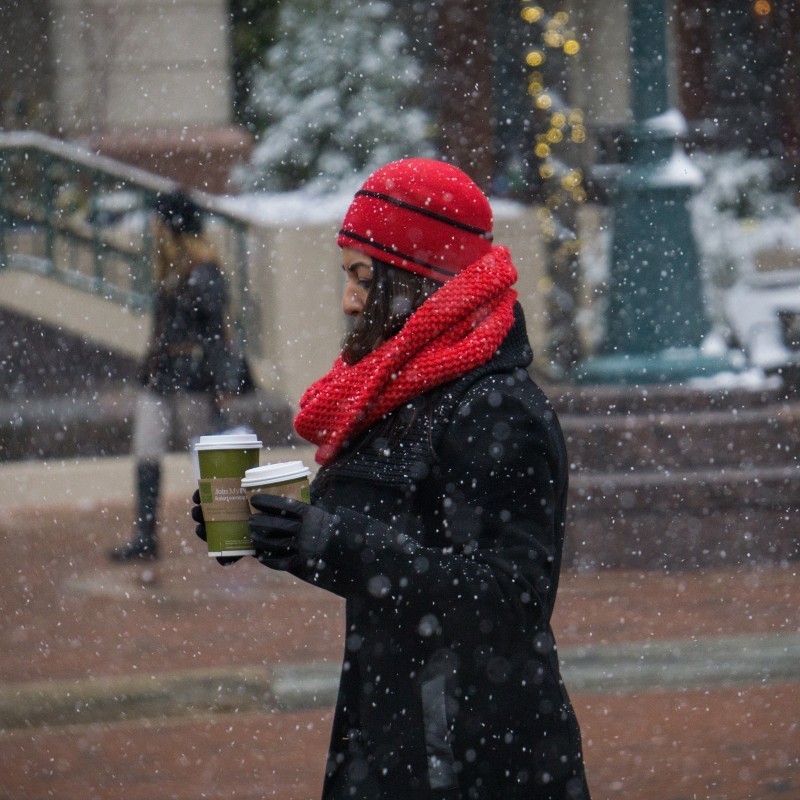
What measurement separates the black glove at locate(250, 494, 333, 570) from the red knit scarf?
0.27 metres

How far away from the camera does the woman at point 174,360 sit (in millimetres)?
7594

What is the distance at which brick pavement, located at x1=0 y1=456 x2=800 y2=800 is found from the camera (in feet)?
14.4

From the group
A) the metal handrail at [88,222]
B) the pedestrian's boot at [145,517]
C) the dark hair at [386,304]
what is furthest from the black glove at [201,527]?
the metal handrail at [88,222]

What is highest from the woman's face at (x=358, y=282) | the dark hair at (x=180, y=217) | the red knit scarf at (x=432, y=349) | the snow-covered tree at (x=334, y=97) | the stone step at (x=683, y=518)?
the snow-covered tree at (x=334, y=97)

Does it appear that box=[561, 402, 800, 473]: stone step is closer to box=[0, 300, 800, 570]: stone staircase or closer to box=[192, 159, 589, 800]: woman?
box=[0, 300, 800, 570]: stone staircase

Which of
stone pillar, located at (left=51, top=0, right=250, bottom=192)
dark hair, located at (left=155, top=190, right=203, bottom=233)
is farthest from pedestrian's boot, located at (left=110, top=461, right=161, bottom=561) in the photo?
stone pillar, located at (left=51, top=0, right=250, bottom=192)

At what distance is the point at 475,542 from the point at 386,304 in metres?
0.42

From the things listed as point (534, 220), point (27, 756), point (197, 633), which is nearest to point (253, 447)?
point (27, 756)

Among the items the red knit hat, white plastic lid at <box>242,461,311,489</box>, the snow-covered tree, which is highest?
the snow-covered tree

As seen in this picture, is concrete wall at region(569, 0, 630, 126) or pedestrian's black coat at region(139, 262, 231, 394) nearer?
pedestrian's black coat at region(139, 262, 231, 394)

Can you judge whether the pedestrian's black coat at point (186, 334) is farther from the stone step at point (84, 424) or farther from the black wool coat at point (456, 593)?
the black wool coat at point (456, 593)

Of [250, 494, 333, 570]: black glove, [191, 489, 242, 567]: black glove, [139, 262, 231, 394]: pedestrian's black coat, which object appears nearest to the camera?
[250, 494, 333, 570]: black glove

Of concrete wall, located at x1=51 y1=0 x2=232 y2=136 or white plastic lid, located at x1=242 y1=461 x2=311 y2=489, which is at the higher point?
concrete wall, located at x1=51 y1=0 x2=232 y2=136

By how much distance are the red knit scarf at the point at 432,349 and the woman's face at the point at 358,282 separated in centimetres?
8
